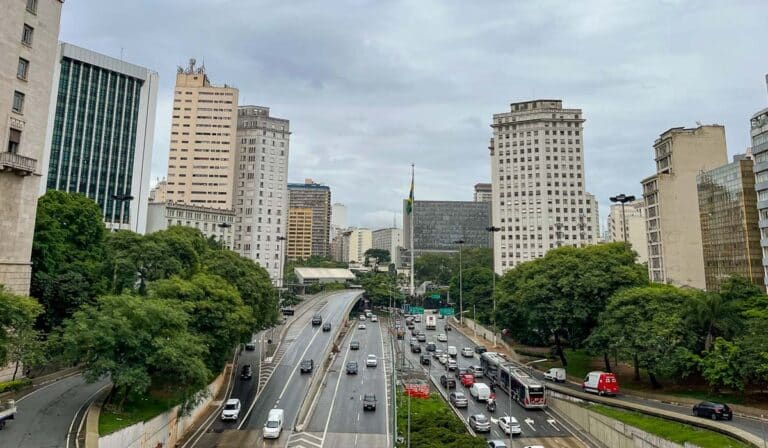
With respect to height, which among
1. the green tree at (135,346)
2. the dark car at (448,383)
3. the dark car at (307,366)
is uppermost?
the green tree at (135,346)

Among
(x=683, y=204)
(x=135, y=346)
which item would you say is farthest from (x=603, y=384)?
(x=683, y=204)

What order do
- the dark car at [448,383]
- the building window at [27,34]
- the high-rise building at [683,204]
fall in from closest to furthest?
1. the building window at [27,34]
2. the dark car at [448,383]
3. the high-rise building at [683,204]

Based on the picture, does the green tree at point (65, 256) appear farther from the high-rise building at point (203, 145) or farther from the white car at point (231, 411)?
the high-rise building at point (203, 145)

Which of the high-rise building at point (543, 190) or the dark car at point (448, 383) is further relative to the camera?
the high-rise building at point (543, 190)

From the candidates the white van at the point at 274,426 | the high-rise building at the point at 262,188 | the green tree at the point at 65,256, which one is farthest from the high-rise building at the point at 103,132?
the white van at the point at 274,426

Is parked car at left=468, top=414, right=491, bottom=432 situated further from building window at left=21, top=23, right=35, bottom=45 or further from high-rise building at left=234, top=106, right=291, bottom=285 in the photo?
high-rise building at left=234, top=106, right=291, bottom=285

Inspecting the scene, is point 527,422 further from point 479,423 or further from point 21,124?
point 21,124

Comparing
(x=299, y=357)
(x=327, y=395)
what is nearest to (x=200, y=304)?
(x=327, y=395)
